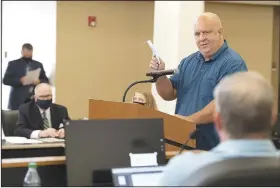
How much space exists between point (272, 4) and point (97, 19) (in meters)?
2.34

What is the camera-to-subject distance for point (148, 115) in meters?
2.57

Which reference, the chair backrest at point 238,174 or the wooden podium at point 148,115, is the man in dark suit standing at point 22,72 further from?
the chair backrest at point 238,174

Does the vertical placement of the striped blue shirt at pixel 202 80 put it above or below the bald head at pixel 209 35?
below

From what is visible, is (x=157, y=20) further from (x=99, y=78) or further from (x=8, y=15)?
(x=8, y=15)

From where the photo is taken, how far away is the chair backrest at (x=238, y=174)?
1343 mm

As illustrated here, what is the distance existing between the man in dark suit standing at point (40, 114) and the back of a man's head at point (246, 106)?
279 centimetres

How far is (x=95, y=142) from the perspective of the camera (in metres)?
2.11

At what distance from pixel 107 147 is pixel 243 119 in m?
0.81

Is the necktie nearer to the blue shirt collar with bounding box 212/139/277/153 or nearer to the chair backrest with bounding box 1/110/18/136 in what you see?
the chair backrest with bounding box 1/110/18/136

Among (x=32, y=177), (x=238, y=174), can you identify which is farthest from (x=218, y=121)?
(x=32, y=177)

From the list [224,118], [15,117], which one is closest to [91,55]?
[15,117]

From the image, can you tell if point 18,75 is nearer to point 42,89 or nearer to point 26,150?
point 42,89

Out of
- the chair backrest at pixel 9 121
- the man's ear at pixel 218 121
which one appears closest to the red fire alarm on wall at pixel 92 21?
the chair backrest at pixel 9 121

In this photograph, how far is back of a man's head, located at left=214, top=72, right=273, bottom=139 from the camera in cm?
143
